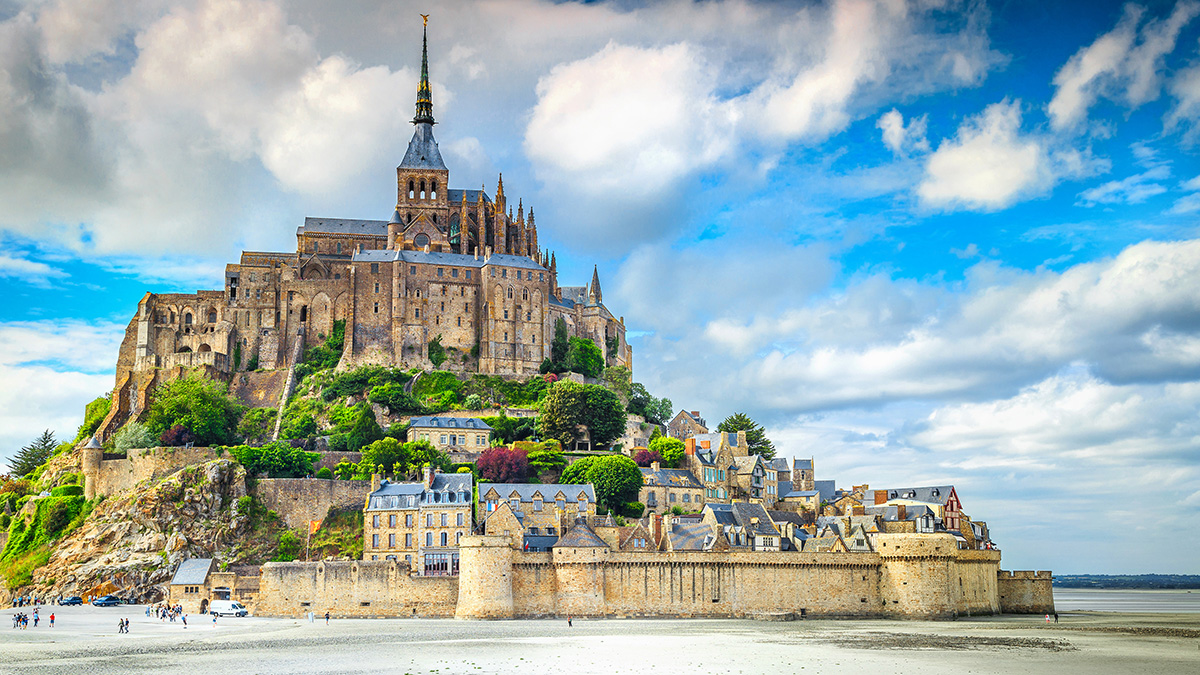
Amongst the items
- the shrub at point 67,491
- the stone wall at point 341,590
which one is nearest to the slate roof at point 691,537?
the stone wall at point 341,590

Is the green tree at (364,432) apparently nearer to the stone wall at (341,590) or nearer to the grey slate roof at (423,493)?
the grey slate roof at (423,493)

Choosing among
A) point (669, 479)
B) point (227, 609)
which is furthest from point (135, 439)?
point (669, 479)

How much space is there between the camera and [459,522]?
194 feet

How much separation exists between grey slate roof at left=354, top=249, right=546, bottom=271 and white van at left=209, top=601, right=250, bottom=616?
40.1 m

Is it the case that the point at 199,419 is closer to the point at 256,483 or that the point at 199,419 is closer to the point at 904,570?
the point at 256,483

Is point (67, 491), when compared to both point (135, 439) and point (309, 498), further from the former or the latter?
point (309, 498)

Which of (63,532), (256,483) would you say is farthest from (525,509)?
(63,532)

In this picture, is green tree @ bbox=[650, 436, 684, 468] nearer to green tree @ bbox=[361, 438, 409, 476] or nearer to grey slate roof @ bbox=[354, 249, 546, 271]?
green tree @ bbox=[361, 438, 409, 476]

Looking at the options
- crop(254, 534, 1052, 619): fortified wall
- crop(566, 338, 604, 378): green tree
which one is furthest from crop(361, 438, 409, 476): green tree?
crop(566, 338, 604, 378): green tree

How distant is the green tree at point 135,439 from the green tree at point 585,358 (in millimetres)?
33675

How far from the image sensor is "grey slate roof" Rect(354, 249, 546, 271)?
90.2 meters

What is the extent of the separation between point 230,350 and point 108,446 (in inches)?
578

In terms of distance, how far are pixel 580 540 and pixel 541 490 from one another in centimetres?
950

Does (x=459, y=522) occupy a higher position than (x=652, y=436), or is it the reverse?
(x=652, y=436)
